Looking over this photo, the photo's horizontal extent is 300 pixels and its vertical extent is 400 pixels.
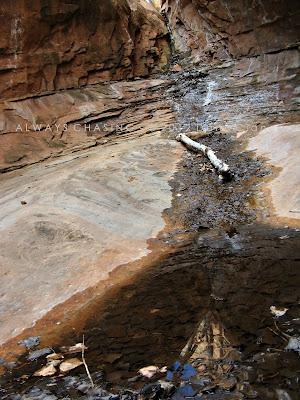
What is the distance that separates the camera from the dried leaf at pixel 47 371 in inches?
181

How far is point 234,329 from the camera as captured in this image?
15.5ft

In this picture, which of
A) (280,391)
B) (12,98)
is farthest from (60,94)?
(280,391)

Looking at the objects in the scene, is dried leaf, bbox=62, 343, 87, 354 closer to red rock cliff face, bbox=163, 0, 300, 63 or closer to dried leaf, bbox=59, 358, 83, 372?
dried leaf, bbox=59, 358, 83, 372

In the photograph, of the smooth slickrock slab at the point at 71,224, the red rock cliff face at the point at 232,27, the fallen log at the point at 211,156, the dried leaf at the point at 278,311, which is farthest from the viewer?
the red rock cliff face at the point at 232,27

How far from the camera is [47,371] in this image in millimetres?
4645

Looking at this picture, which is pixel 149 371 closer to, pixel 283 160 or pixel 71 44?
pixel 283 160

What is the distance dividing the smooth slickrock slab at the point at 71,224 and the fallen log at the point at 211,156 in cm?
95

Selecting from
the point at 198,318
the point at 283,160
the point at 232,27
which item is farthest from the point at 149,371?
the point at 232,27

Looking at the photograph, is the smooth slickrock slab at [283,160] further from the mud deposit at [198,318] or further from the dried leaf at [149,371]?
the dried leaf at [149,371]

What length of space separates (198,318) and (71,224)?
13.1 ft

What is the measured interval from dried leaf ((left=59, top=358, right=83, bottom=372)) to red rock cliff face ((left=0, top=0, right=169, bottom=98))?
13.0 metres

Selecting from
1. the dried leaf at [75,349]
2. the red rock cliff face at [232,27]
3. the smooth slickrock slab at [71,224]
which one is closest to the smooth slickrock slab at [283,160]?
the smooth slickrock slab at [71,224]

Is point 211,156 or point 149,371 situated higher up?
point 211,156

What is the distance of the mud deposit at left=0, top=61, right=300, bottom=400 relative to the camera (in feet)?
13.0
